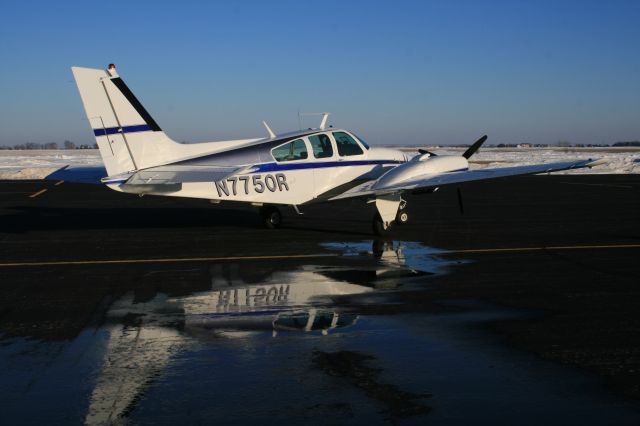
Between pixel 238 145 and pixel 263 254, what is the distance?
3941mm

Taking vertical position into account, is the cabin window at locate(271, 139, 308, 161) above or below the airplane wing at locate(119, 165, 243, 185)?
above

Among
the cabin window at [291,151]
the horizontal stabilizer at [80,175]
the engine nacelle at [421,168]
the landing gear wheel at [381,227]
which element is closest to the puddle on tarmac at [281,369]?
the landing gear wheel at [381,227]

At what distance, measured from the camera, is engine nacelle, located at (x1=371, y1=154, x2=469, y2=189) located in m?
17.7

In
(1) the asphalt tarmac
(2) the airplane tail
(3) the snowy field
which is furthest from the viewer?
(3) the snowy field

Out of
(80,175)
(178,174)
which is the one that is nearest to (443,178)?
(178,174)

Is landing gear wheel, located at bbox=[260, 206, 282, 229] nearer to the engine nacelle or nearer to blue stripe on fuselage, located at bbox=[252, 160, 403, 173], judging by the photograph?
blue stripe on fuselage, located at bbox=[252, 160, 403, 173]

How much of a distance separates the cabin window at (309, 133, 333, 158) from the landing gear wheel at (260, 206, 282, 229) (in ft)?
7.64

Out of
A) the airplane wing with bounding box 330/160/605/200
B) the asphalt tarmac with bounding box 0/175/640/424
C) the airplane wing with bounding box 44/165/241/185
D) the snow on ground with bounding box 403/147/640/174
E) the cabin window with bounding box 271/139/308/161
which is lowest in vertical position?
the asphalt tarmac with bounding box 0/175/640/424

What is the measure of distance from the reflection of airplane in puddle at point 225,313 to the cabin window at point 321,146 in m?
5.36

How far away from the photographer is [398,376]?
6.70 metres

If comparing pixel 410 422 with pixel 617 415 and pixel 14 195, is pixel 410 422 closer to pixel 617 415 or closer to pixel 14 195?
pixel 617 415

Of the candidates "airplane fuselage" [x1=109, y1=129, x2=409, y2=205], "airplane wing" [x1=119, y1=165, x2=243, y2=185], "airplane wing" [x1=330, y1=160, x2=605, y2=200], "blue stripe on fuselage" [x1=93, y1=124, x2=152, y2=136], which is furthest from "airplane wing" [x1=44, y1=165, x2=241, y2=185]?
"airplane wing" [x1=330, y1=160, x2=605, y2=200]

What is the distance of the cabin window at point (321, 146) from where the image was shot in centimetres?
1827

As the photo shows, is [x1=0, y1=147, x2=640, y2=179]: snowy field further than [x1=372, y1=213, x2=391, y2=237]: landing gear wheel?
Yes
